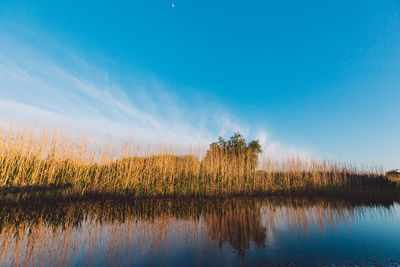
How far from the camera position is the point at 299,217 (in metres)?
4.12

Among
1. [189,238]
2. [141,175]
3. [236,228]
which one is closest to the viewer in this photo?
[189,238]

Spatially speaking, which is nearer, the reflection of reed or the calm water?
the calm water

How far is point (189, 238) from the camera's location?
2730 millimetres

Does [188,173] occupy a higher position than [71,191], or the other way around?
[188,173]

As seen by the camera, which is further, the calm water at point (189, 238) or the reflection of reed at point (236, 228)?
the reflection of reed at point (236, 228)

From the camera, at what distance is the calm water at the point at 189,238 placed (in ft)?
6.84

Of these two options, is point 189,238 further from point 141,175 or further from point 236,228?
point 141,175

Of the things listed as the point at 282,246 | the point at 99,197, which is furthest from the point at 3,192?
the point at 282,246

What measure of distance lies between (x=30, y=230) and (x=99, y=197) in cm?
295

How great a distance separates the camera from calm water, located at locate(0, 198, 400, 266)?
2.08 meters

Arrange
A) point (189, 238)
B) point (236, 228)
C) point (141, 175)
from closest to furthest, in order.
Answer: point (189, 238) < point (236, 228) < point (141, 175)

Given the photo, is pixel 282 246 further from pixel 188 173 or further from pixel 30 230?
pixel 188 173

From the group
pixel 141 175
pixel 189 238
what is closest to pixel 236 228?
pixel 189 238

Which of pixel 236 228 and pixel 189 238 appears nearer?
pixel 189 238
